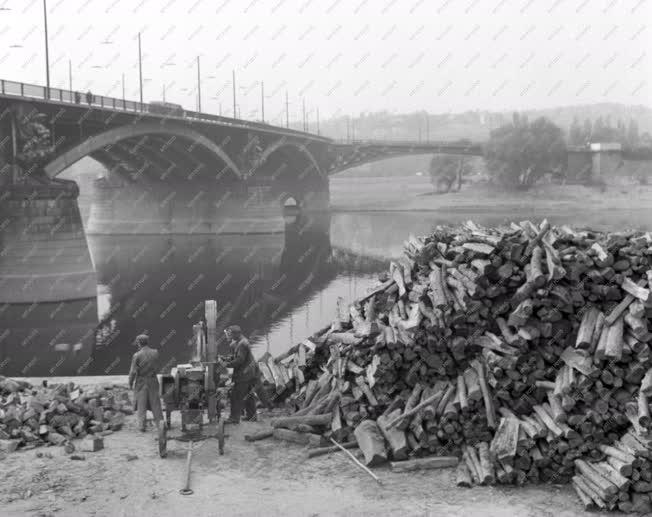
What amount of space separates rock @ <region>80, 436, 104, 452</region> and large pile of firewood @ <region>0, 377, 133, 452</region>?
44 centimetres

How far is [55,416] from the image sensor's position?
12.6 metres

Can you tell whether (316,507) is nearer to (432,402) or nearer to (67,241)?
(432,402)

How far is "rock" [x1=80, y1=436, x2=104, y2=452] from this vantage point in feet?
39.1

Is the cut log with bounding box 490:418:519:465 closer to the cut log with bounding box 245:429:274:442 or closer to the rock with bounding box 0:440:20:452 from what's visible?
the cut log with bounding box 245:429:274:442

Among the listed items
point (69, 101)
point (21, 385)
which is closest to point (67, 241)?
point (69, 101)

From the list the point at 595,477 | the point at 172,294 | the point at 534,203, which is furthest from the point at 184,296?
the point at 534,203

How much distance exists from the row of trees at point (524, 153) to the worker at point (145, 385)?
9571 cm

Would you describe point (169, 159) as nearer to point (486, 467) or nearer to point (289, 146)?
point (289, 146)

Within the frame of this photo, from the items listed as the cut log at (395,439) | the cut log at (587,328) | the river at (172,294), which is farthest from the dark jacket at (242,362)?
the river at (172,294)

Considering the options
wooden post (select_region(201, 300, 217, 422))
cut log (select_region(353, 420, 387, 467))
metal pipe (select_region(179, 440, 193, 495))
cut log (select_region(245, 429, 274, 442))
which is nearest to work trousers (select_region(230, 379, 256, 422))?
wooden post (select_region(201, 300, 217, 422))

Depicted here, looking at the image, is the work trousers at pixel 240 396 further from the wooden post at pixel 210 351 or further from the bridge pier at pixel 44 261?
the bridge pier at pixel 44 261

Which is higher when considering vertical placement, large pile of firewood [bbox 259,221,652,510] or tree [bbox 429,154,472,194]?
tree [bbox 429,154,472,194]

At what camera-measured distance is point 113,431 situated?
12852 mm

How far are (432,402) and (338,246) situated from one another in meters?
55.5
